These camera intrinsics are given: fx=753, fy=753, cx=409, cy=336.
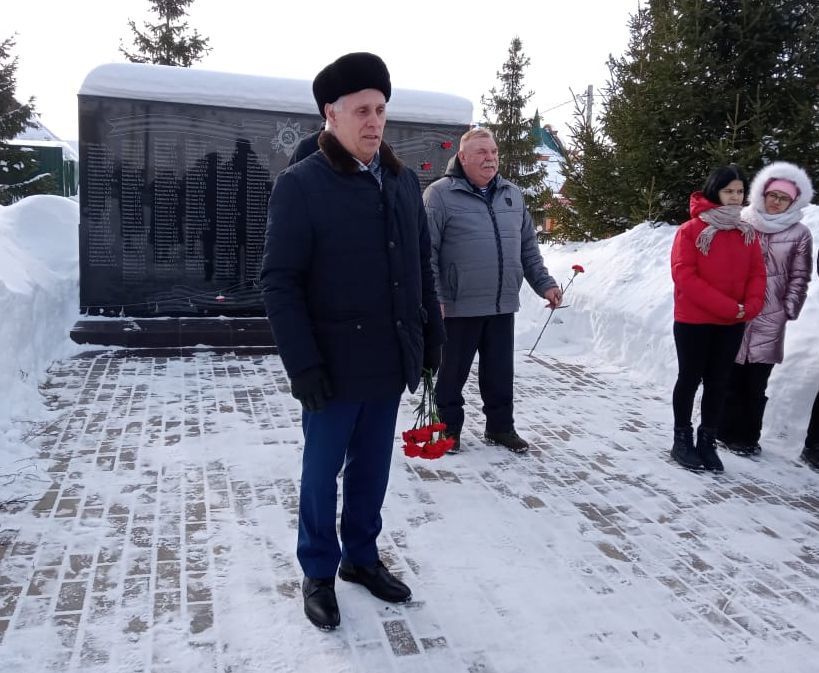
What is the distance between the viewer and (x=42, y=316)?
24.2 feet

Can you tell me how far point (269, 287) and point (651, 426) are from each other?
384 centimetres

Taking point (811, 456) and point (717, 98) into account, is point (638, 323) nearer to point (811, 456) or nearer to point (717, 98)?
point (811, 456)

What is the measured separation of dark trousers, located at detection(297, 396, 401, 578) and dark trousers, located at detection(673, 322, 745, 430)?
8.06ft

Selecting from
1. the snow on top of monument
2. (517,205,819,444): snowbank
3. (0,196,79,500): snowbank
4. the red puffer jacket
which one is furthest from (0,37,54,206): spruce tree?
the red puffer jacket

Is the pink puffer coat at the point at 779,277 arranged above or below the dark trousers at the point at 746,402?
above

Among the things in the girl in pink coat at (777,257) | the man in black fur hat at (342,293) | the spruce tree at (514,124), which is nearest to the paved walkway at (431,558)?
the man in black fur hat at (342,293)

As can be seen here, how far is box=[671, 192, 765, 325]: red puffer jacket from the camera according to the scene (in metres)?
4.46

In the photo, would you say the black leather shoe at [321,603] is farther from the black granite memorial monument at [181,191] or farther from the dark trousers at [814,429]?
the black granite memorial monument at [181,191]

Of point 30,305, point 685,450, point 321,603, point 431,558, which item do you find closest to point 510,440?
point 685,450

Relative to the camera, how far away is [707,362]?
4.71 meters

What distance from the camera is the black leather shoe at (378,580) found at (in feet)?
9.89

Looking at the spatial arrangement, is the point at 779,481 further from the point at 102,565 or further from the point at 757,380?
the point at 102,565

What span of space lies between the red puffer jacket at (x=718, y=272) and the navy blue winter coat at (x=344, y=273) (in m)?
2.29

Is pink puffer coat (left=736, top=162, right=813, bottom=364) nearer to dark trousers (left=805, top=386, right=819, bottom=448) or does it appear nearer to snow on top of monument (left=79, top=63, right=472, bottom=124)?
dark trousers (left=805, top=386, right=819, bottom=448)
